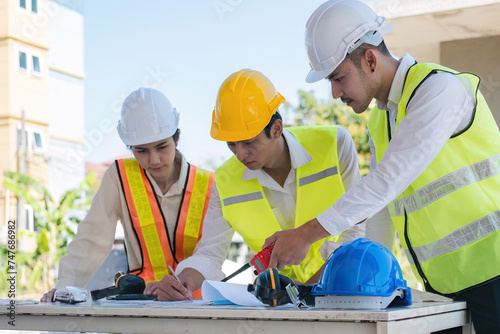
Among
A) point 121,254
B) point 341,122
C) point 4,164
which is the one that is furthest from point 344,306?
point 4,164

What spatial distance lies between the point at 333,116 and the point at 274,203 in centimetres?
1541

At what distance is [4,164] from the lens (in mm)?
19234

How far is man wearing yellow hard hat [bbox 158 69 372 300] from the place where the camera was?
10.1 ft

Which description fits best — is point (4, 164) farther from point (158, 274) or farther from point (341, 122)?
point (158, 274)

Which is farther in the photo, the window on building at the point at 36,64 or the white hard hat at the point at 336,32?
the window on building at the point at 36,64

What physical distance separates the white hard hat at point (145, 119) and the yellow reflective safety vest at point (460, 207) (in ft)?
5.48

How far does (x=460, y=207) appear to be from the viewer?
235cm

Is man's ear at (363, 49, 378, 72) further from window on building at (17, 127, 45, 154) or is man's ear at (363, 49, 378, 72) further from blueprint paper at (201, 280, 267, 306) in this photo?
window on building at (17, 127, 45, 154)

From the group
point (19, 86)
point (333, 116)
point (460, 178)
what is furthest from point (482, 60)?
point (19, 86)

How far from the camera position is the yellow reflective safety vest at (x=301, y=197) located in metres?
3.14

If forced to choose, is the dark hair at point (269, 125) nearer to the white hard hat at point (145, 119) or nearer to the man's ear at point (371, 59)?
the man's ear at point (371, 59)

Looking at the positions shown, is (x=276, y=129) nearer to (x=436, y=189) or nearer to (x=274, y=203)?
(x=274, y=203)

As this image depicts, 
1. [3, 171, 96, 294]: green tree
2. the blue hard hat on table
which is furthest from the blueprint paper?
[3, 171, 96, 294]: green tree

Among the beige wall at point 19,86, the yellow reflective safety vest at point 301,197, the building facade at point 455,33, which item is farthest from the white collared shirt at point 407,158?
the beige wall at point 19,86
